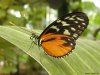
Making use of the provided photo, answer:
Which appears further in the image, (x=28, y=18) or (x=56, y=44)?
(x=28, y=18)

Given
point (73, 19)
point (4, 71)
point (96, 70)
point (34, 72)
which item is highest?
point (73, 19)

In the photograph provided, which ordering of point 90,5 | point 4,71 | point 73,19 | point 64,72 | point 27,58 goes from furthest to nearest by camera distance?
point 90,5, point 27,58, point 4,71, point 73,19, point 64,72

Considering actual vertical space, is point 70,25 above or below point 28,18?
above

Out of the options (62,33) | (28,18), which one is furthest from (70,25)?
(28,18)

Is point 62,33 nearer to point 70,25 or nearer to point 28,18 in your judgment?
point 70,25

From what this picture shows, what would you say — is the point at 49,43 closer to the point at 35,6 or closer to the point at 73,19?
the point at 73,19

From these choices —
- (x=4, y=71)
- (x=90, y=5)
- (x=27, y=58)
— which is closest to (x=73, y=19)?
(x=4, y=71)

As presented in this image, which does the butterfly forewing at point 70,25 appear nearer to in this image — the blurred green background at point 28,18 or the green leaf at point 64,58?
the green leaf at point 64,58
